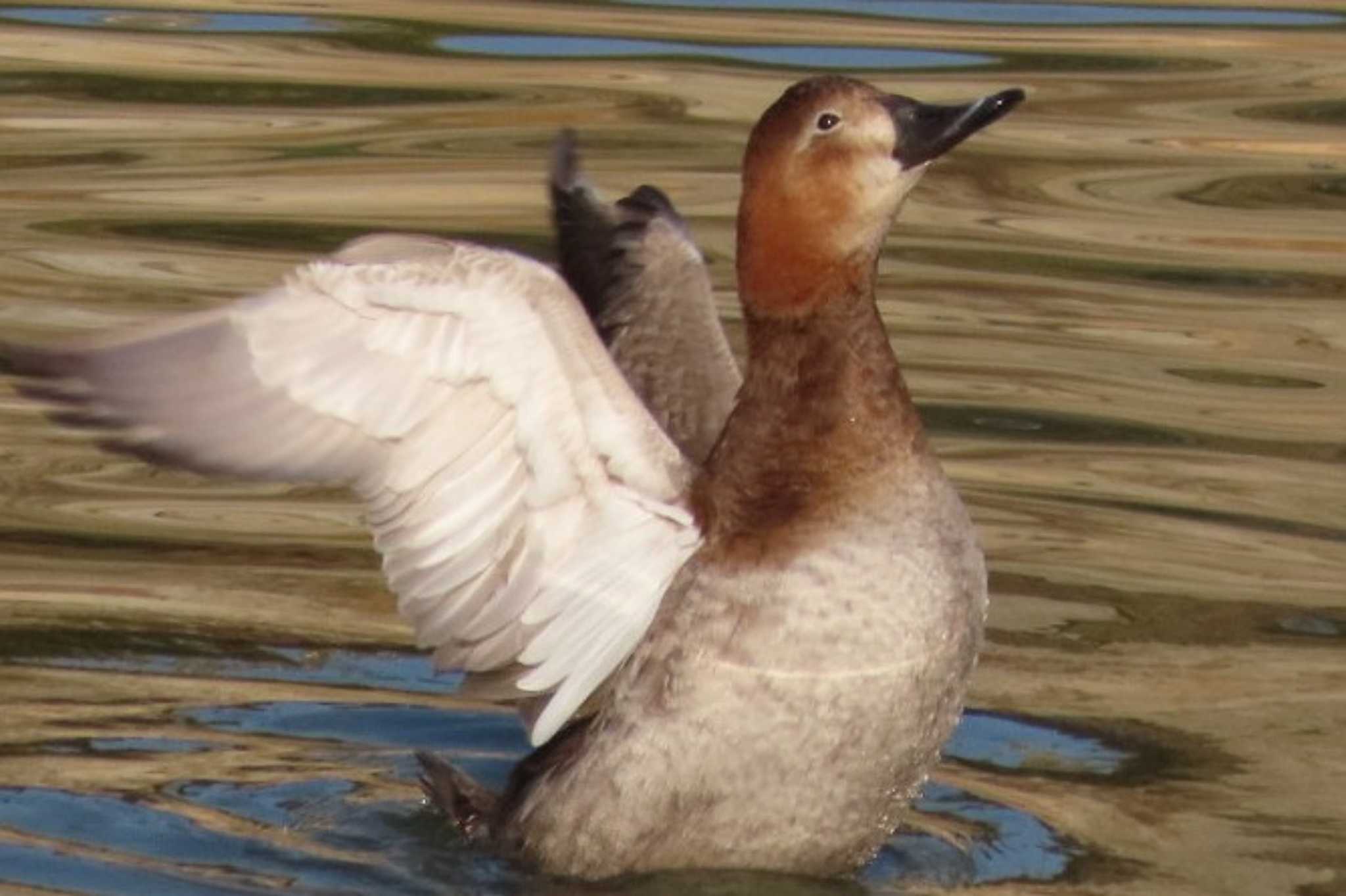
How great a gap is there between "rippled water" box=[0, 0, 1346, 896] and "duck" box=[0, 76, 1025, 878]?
263 mm

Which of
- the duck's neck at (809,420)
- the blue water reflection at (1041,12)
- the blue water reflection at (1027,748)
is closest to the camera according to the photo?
the duck's neck at (809,420)

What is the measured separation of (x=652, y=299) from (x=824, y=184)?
1201 millimetres

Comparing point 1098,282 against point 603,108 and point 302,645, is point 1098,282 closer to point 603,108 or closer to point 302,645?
point 603,108

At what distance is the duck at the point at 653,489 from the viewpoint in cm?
614

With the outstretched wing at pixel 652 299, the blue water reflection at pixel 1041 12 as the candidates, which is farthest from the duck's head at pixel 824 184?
the blue water reflection at pixel 1041 12

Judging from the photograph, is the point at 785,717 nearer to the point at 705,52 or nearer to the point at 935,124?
the point at 935,124

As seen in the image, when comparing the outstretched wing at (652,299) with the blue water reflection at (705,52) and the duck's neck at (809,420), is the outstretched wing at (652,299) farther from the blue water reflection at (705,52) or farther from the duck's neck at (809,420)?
the blue water reflection at (705,52)

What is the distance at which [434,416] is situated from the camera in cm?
623

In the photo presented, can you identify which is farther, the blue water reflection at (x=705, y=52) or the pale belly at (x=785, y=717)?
the blue water reflection at (x=705, y=52)

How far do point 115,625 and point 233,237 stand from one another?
124 inches

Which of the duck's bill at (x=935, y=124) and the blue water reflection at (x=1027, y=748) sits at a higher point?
the duck's bill at (x=935, y=124)

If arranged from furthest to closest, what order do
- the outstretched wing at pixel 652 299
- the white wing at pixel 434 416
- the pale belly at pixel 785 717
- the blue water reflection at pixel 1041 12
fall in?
1. the blue water reflection at pixel 1041 12
2. the outstretched wing at pixel 652 299
3. the pale belly at pixel 785 717
4. the white wing at pixel 434 416

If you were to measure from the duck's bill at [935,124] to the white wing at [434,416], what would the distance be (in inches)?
28.4

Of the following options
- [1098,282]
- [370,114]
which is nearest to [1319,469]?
[1098,282]
